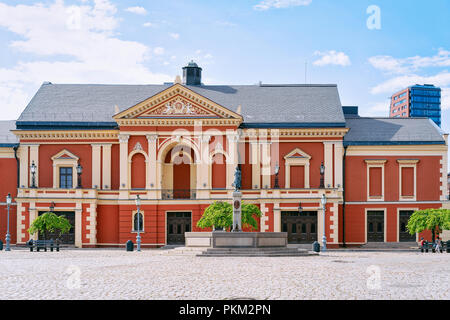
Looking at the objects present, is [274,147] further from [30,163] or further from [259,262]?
[259,262]

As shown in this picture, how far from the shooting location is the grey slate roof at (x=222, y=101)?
183 feet

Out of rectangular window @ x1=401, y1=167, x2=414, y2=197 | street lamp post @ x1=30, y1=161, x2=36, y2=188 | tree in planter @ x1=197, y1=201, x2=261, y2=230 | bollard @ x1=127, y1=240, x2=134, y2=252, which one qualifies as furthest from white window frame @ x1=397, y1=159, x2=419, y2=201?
street lamp post @ x1=30, y1=161, x2=36, y2=188

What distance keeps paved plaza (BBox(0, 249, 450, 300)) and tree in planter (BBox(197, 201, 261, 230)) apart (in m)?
14.2

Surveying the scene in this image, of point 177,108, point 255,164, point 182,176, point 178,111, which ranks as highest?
point 177,108

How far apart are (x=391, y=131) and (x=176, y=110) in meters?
17.6

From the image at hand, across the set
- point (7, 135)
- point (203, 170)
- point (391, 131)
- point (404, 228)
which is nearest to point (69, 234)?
point (7, 135)

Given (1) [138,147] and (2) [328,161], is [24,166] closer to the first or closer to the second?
(1) [138,147]

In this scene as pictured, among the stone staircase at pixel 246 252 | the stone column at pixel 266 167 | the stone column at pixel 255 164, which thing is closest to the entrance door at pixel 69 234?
the stone column at pixel 255 164

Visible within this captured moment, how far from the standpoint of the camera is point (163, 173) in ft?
182

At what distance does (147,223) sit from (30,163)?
34.3 ft

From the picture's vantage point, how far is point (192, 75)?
2429 inches

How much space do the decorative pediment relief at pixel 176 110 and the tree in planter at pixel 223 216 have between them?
6982 millimetres

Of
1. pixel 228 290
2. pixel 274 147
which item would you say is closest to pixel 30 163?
pixel 274 147

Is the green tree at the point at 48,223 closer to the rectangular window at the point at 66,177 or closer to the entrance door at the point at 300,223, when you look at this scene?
the rectangular window at the point at 66,177
